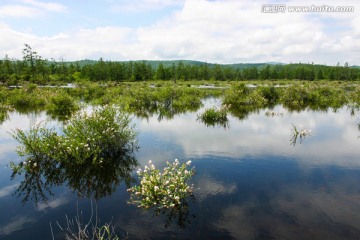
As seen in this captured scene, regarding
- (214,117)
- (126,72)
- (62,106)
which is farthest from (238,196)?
(126,72)

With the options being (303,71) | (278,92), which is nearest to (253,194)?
(278,92)

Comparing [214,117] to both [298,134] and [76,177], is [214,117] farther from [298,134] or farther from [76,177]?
[76,177]

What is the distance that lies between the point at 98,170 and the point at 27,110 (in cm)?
2819

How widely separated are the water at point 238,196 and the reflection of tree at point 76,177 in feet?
1.44

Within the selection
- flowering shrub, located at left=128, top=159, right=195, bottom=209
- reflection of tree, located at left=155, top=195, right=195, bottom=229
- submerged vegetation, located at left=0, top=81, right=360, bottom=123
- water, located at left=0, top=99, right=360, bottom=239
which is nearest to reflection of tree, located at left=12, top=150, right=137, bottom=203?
water, located at left=0, top=99, right=360, bottom=239

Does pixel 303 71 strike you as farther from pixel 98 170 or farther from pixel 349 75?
pixel 98 170

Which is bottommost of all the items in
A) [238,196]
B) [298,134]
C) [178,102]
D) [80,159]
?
[238,196]

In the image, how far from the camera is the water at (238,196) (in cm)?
1048

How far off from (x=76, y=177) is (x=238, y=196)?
346 inches

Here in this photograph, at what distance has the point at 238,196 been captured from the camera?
1304 centimetres

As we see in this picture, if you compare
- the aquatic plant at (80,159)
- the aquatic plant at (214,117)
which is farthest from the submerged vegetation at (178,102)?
the aquatic plant at (80,159)

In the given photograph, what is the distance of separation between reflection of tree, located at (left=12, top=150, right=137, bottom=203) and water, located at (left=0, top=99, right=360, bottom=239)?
0.44 meters

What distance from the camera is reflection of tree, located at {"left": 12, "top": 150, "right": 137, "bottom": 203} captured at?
45.2 ft

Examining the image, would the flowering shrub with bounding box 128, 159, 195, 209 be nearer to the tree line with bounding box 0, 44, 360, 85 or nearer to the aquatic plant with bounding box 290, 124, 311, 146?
the aquatic plant with bounding box 290, 124, 311, 146
